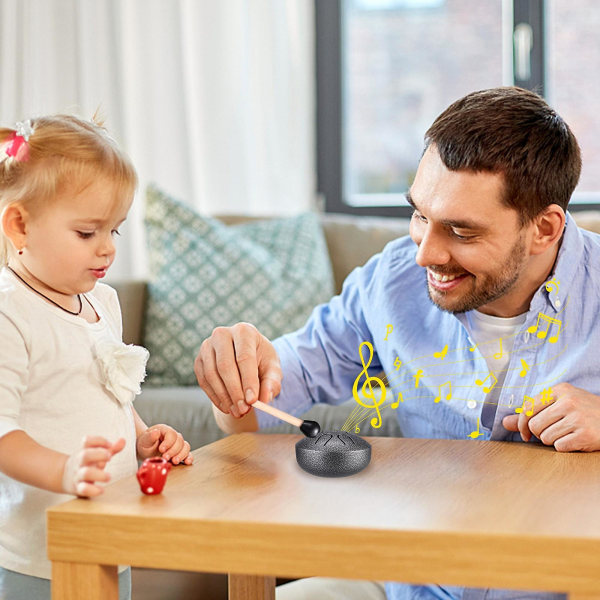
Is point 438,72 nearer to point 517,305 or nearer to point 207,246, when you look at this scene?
point 207,246

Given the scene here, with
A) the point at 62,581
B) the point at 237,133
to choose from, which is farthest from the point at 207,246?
the point at 62,581

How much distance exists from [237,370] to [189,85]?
242 cm

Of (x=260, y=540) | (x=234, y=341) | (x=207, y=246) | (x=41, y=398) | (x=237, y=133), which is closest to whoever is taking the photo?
(x=260, y=540)

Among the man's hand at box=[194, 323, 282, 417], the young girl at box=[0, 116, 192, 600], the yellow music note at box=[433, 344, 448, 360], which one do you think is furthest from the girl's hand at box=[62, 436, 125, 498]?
the yellow music note at box=[433, 344, 448, 360]

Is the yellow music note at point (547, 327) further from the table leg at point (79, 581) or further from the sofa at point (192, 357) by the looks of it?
the table leg at point (79, 581)

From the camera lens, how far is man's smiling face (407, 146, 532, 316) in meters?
1.28

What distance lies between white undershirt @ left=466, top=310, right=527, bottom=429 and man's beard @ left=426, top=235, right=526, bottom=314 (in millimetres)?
55

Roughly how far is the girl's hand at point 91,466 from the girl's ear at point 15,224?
1.08 ft

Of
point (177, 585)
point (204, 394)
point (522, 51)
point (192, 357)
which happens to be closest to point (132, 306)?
point (192, 357)

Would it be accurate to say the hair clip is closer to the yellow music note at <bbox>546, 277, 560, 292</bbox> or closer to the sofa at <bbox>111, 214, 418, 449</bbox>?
the yellow music note at <bbox>546, 277, 560, 292</bbox>

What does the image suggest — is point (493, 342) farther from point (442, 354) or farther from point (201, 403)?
point (201, 403)

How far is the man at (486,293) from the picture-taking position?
49.7 inches

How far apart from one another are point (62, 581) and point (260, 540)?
206 mm

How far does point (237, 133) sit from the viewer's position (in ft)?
11.1
